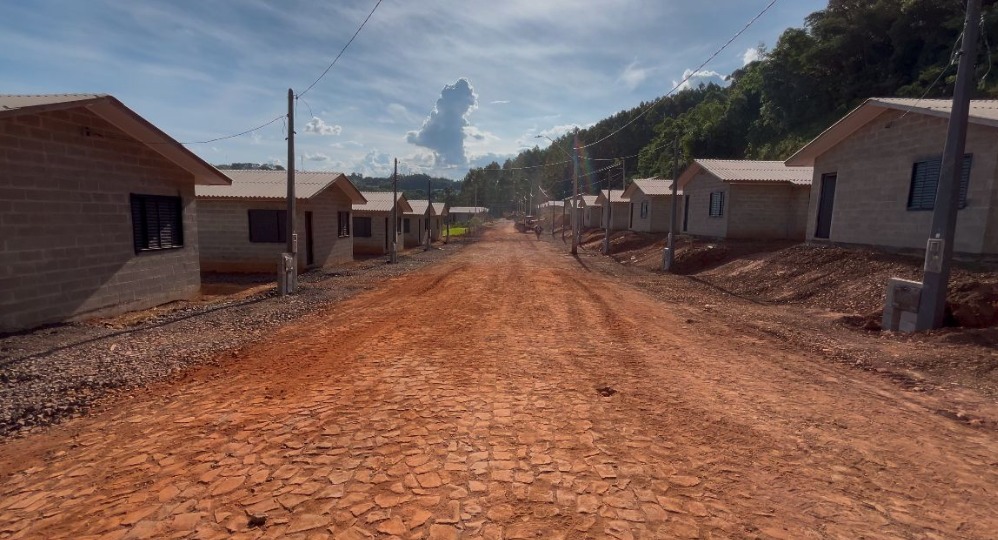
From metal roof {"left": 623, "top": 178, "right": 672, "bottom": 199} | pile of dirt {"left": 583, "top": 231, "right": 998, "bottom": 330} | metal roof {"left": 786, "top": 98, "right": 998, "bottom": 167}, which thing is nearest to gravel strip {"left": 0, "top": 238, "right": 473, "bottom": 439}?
pile of dirt {"left": 583, "top": 231, "right": 998, "bottom": 330}

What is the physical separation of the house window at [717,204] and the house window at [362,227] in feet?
64.5

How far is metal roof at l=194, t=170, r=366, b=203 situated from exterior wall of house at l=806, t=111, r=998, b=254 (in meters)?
17.9

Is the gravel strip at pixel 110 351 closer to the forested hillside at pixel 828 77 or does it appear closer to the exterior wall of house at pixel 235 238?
the exterior wall of house at pixel 235 238

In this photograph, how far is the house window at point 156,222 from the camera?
33.7ft

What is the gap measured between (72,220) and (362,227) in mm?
19808

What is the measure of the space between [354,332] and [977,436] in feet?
26.5

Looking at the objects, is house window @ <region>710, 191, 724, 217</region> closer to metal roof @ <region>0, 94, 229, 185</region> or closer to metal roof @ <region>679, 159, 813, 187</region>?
metal roof @ <region>679, 159, 813, 187</region>

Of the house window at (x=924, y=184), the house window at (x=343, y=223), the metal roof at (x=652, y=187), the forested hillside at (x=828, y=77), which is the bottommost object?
the house window at (x=343, y=223)

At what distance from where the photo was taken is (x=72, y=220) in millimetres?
8539

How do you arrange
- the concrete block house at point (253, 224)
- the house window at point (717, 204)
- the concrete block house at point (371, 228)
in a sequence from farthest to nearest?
1. the concrete block house at point (371, 228)
2. the house window at point (717, 204)
3. the concrete block house at point (253, 224)

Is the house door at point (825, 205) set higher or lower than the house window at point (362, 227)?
higher

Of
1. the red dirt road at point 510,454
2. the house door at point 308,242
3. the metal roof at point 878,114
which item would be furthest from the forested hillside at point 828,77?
the red dirt road at point 510,454

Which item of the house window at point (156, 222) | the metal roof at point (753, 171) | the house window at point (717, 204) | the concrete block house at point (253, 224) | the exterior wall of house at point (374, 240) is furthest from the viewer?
the exterior wall of house at point (374, 240)

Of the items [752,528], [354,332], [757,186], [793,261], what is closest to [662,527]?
[752,528]
